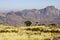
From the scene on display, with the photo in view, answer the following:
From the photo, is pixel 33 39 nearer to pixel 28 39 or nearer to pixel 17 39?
pixel 28 39

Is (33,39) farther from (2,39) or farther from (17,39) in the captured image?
(2,39)

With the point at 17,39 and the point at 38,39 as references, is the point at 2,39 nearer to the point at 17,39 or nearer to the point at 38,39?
the point at 17,39

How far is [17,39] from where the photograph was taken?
2498 cm

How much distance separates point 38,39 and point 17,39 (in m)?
2.91

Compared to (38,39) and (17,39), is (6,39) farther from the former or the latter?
(38,39)

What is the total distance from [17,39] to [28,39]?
1.53 metres

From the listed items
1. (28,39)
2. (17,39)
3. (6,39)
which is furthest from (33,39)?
(6,39)

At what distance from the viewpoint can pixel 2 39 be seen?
24.0 meters

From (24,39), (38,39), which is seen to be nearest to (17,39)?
(24,39)

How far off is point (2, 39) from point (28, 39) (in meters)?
3.60

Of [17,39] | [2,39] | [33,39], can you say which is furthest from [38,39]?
[2,39]

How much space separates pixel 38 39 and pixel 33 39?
0.70m

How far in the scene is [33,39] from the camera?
25.0 meters

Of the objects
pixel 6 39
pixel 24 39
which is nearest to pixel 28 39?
pixel 24 39
